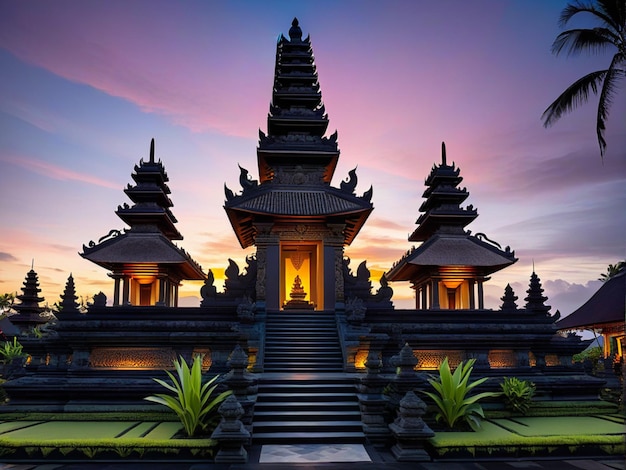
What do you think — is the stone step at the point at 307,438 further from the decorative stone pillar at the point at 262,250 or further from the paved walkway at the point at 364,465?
the decorative stone pillar at the point at 262,250

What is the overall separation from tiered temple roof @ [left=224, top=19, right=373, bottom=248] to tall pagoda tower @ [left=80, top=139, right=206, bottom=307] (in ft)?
16.8

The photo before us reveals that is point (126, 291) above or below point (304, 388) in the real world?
above

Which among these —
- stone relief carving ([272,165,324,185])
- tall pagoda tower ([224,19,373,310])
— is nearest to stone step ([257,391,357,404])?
tall pagoda tower ([224,19,373,310])

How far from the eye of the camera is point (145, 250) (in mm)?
29656

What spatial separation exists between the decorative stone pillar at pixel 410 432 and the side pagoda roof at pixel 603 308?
22.2 metres

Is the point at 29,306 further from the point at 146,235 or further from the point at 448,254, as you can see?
the point at 448,254

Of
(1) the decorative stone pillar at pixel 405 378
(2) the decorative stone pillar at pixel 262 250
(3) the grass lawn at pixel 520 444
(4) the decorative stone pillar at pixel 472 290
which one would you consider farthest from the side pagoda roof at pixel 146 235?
(3) the grass lawn at pixel 520 444

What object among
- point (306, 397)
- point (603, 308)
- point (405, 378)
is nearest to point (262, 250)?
point (306, 397)

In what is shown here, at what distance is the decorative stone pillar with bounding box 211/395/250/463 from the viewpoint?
9961 millimetres

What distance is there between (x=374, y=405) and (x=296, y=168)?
15.3 m

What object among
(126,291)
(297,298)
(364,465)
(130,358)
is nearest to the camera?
(364,465)

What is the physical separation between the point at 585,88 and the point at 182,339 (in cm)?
1495

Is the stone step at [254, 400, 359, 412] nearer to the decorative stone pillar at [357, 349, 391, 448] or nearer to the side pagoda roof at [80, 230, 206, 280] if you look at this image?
the decorative stone pillar at [357, 349, 391, 448]

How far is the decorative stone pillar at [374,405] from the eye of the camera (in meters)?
11.4
